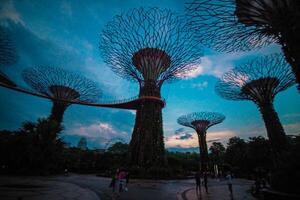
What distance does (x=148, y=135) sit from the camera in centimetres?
2561

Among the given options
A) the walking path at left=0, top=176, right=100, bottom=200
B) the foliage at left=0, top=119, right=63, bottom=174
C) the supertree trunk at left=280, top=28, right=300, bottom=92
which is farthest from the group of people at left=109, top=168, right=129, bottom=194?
the foliage at left=0, top=119, right=63, bottom=174

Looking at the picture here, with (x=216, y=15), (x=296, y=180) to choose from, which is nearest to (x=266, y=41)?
(x=216, y=15)

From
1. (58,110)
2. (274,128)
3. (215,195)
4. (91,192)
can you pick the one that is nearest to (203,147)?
(274,128)

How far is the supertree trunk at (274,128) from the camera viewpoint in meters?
19.1

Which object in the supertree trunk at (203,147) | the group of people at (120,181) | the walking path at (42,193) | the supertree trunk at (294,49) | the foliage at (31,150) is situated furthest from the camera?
the supertree trunk at (203,147)

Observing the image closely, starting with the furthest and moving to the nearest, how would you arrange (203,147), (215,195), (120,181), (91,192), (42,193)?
(203,147)
(215,195)
(91,192)
(120,181)
(42,193)

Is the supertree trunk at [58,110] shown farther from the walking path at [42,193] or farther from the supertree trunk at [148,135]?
the walking path at [42,193]

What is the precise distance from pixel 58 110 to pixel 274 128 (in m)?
35.7

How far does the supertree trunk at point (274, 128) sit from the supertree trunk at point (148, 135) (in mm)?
12948

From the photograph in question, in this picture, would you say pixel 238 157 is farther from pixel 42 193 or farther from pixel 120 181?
pixel 42 193

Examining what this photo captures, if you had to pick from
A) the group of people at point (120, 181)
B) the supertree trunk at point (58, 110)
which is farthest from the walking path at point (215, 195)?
the supertree trunk at point (58, 110)

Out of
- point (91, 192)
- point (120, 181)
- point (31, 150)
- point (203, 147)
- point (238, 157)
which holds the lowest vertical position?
point (91, 192)

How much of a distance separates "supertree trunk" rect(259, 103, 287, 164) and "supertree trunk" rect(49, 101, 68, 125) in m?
34.1

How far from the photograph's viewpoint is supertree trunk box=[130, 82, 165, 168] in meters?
24.7
